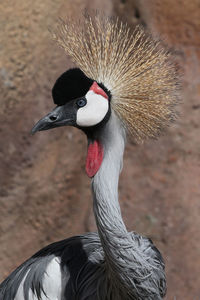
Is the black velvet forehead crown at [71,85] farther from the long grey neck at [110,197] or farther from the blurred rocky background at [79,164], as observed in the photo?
the blurred rocky background at [79,164]

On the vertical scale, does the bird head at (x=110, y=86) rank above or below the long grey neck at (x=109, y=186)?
above

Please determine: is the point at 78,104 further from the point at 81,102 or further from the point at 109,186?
the point at 109,186

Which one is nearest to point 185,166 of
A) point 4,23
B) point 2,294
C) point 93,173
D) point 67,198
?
point 67,198

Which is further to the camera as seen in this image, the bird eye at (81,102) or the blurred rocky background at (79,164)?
the blurred rocky background at (79,164)

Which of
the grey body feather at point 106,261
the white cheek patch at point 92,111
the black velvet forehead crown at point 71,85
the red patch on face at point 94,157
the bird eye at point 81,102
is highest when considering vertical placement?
the black velvet forehead crown at point 71,85

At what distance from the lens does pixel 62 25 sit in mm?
1646

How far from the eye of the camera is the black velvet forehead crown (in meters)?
1.47

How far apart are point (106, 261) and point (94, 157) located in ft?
0.93

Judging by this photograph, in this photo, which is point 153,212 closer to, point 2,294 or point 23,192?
point 23,192

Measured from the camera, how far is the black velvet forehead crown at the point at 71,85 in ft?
4.82

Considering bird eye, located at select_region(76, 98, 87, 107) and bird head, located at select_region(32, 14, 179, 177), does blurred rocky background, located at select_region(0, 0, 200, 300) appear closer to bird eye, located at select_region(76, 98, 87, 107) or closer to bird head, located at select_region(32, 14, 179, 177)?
bird head, located at select_region(32, 14, 179, 177)

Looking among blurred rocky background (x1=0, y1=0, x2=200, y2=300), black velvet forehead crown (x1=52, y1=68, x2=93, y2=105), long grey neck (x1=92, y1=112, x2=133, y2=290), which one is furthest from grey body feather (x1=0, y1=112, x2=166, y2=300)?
blurred rocky background (x1=0, y1=0, x2=200, y2=300)

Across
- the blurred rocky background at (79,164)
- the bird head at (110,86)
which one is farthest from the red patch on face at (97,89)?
the blurred rocky background at (79,164)

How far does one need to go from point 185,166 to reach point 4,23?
1.07 metres
